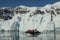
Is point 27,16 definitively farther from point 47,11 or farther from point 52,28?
point 52,28

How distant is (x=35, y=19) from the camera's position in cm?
3412

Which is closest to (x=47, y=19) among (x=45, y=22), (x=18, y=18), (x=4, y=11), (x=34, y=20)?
(x=45, y=22)

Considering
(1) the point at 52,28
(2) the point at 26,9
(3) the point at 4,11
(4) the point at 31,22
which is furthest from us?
(3) the point at 4,11

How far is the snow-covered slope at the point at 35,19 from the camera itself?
106 ft

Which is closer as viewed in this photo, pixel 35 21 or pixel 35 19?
pixel 35 21

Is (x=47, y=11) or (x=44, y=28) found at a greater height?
(x=47, y=11)

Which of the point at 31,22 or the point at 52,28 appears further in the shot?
the point at 31,22

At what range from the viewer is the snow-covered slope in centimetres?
3219

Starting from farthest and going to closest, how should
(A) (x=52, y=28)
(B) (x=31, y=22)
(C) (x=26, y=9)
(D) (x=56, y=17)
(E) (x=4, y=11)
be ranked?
1. (E) (x=4, y=11)
2. (C) (x=26, y=9)
3. (D) (x=56, y=17)
4. (B) (x=31, y=22)
5. (A) (x=52, y=28)

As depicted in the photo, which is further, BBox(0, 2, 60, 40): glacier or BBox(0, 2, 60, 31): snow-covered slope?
BBox(0, 2, 60, 31): snow-covered slope

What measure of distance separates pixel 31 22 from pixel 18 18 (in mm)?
3852

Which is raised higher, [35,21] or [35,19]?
[35,19]

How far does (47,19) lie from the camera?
3203cm

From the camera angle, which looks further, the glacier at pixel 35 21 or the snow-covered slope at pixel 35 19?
the snow-covered slope at pixel 35 19
